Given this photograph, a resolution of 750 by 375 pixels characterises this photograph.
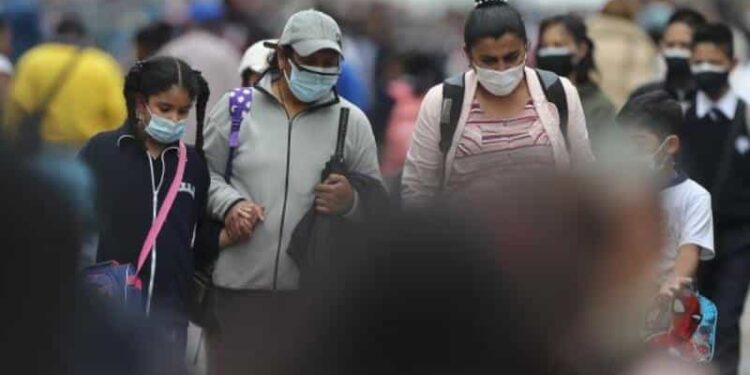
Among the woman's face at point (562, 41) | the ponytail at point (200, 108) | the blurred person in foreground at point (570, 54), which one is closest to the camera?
the ponytail at point (200, 108)

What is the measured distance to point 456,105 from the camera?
6.59 metres

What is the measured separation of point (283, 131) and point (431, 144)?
1.67ft

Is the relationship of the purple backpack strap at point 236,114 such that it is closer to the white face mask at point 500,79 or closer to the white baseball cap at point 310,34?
the white baseball cap at point 310,34

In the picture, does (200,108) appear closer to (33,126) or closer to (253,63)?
(253,63)

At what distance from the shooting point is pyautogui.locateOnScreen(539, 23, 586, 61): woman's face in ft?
28.7

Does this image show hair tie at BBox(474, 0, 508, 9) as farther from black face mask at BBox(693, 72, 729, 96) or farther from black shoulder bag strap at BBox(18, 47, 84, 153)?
black shoulder bag strap at BBox(18, 47, 84, 153)

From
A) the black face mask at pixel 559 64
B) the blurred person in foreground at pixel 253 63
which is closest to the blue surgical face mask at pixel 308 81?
the blurred person in foreground at pixel 253 63

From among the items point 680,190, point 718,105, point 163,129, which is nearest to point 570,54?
point 718,105

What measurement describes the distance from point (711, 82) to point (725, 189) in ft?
1.73

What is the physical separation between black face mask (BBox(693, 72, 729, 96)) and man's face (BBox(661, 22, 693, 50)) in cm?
48

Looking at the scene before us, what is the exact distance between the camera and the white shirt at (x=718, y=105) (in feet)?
29.5

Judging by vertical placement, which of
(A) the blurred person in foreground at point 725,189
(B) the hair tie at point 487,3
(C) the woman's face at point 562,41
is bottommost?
(A) the blurred person in foreground at point 725,189

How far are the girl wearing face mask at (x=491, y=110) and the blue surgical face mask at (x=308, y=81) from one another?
35 centimetres

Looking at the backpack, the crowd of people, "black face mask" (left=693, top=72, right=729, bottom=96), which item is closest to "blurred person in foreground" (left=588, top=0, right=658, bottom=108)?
the crowd of people
